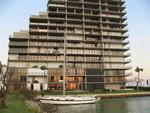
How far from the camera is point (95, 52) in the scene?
426 feet

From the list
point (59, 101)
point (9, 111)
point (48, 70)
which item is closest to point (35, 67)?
point (48, 70)

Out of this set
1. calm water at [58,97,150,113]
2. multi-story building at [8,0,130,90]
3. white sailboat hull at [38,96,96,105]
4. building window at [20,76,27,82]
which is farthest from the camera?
multi-story building at [8,0,130,90]

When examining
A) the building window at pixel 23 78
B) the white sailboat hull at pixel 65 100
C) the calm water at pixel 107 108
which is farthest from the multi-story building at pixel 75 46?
→ the calm water at pixel 107 108

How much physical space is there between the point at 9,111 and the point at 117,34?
→ 109m

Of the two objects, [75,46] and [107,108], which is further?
[75,46]

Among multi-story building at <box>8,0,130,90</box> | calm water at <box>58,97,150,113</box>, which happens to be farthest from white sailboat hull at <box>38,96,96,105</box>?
multi-story building at <box>8,0,130,90</box>

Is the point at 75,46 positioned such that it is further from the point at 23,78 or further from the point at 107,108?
the point at 107,108

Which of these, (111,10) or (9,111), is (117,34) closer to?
(111,10)

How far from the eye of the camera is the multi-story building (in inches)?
4788

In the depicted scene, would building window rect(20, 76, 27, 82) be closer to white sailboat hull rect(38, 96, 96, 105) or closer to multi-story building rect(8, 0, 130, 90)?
multi-story building rect(8, 0, 130, 90)

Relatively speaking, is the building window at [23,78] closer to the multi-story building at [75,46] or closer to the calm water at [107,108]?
the multi-story building at [75,46]

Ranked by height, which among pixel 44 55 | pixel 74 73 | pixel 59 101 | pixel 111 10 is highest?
pixel 111 10

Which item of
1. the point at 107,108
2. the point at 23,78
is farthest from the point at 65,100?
the point at 23,78

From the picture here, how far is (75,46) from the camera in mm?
126750
